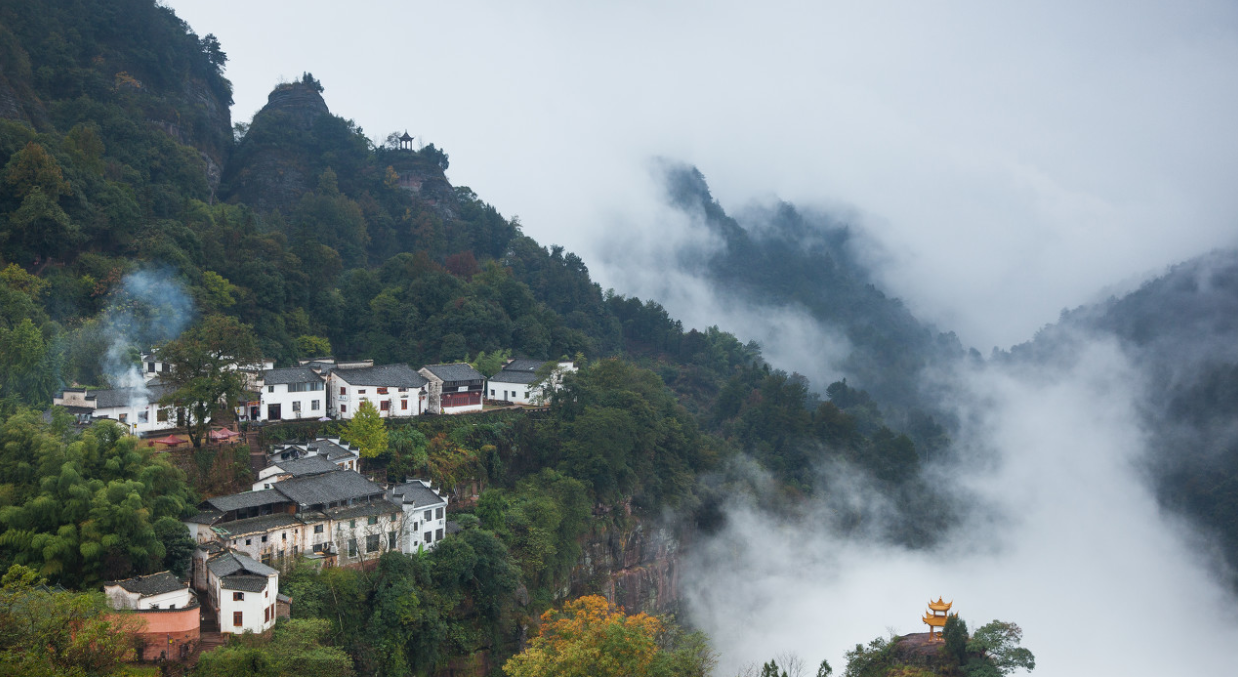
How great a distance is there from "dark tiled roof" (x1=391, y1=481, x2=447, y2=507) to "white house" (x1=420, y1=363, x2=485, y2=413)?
9.79m

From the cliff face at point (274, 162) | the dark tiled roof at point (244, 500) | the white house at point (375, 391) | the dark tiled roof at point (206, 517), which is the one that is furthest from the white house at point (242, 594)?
the cliff face at point (274, 162)

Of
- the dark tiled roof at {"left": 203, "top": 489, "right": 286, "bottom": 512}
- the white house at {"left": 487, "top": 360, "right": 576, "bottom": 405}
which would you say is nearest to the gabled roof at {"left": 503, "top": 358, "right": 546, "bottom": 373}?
the white house at {"left": 487, "top": 360, "right": 576, "bottom": 405}

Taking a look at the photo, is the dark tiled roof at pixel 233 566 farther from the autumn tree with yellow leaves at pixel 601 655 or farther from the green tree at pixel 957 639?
the green tree at pixel 957 639

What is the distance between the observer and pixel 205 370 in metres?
29.8

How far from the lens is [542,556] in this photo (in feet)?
113

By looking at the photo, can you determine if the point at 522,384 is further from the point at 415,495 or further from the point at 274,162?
the point at 274,162

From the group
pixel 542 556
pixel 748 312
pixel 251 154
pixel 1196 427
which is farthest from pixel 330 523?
pixel 748 312

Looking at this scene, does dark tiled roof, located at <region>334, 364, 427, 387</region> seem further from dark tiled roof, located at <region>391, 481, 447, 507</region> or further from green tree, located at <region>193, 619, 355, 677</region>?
green tree, located at <region>193, 619, 355, 677</region>

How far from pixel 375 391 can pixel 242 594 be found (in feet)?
56.3

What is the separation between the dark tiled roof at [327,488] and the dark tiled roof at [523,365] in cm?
1882

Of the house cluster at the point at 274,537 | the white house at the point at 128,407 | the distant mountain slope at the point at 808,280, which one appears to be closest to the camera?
the house cluster at the point at 274,537

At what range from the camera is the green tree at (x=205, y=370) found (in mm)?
28766

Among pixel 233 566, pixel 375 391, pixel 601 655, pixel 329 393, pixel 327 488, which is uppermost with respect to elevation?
pixel 375 391

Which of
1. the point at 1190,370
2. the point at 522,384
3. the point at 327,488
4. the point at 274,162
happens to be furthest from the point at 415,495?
the point at 1190,370
